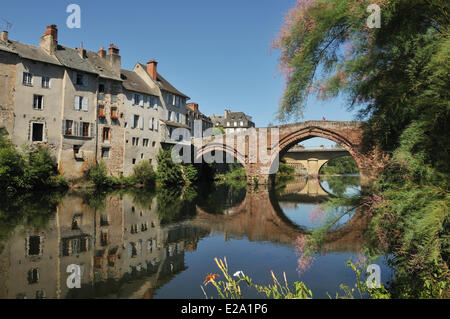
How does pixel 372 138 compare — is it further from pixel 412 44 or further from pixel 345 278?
pixel 345 278

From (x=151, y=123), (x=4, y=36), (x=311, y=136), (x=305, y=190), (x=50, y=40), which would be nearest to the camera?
(x=4, y=36)

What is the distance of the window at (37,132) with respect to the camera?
77.0ft

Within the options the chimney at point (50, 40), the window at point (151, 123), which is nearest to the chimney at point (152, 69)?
the window at point (151, 123)

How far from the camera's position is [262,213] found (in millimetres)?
15539

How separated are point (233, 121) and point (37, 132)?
50.9 metres

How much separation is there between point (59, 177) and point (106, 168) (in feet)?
14.7

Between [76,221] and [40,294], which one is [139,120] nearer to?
[76,221]

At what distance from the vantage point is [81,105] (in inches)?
1030

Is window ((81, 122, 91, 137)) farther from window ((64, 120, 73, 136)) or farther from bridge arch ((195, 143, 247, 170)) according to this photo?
bridge arch ((195, 143, 247, 170))

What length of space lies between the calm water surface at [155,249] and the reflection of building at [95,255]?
0.02 meters

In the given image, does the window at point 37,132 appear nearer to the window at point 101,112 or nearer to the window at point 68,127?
the window at point 68,127

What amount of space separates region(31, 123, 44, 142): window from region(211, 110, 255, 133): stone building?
158ft

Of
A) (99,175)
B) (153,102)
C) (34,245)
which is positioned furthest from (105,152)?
(34,245)

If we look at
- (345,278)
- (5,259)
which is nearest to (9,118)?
(5,259)
